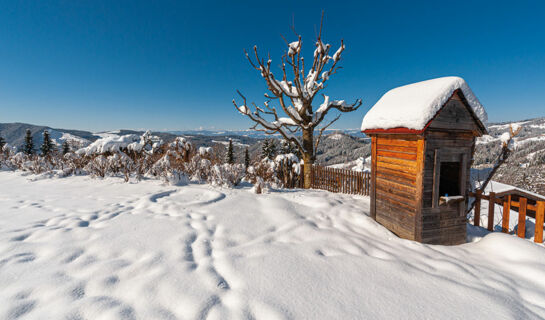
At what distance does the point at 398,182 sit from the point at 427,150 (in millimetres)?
890

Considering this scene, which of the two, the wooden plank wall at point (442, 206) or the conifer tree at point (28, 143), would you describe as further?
the conifer tree at point (28, 143)

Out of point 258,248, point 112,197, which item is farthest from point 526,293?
point 112,197

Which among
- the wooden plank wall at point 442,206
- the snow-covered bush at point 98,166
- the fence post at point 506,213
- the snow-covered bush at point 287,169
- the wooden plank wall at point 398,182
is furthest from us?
the snow-covered bush at point 287,169

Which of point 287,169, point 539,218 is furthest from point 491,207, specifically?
point 287,169

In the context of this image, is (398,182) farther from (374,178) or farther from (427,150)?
(427,150)

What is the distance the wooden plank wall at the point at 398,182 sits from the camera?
14.0 ft

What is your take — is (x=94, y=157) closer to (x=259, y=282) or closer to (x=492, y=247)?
(x=259, y=282)

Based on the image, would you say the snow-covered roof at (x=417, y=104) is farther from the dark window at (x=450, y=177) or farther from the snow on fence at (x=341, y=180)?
the snow on fence at (x=341, y=180)

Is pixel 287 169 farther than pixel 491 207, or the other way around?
pixel 287 169

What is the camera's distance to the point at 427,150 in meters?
4.09

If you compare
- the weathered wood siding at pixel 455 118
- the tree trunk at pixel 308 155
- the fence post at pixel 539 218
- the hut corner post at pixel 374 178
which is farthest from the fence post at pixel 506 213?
the tree trunk at pixel 308 155

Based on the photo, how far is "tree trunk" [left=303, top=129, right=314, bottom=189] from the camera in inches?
384

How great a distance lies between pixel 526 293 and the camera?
2609 mm

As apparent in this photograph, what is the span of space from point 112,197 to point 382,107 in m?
7.11
